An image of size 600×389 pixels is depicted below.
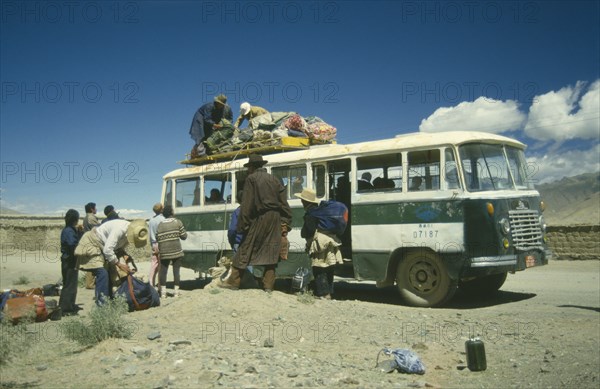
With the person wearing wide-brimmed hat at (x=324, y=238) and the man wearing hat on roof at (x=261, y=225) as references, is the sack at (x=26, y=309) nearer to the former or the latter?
Result: the man wearing hat on roof at (x=261, y=225)

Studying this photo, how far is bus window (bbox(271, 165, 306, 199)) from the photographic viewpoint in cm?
1021

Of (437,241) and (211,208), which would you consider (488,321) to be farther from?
(211,208)

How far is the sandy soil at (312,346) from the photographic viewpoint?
15.1 feet

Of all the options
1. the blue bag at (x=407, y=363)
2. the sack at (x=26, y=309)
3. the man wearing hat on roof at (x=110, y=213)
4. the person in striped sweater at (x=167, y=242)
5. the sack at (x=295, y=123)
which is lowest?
the blue bag at (x=407, y=363)

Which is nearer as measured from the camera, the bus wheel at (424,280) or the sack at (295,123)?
the bus wheel at (424,280)

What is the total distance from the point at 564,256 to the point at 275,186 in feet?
44.4

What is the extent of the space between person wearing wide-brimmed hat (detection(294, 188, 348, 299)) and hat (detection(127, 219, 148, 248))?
11.8ft

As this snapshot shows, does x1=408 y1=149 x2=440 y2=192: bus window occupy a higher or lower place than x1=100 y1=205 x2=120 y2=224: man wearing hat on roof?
→ higher

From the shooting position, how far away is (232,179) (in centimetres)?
1149

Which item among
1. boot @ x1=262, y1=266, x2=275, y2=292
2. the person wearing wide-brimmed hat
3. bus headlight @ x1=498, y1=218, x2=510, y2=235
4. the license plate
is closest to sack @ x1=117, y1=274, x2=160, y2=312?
boot @ x1=262, y1=266, x2=275, y2=292

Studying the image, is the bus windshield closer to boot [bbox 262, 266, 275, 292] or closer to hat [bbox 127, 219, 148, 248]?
boot [bbox 262, 266, 275, 292]

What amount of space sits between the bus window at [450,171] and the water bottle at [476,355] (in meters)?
3.30

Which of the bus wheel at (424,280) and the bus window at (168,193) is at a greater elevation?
the bus window at (168,193)

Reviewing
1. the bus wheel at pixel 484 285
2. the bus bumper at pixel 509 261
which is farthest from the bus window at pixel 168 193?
the bus bumper at pixel 509 261
